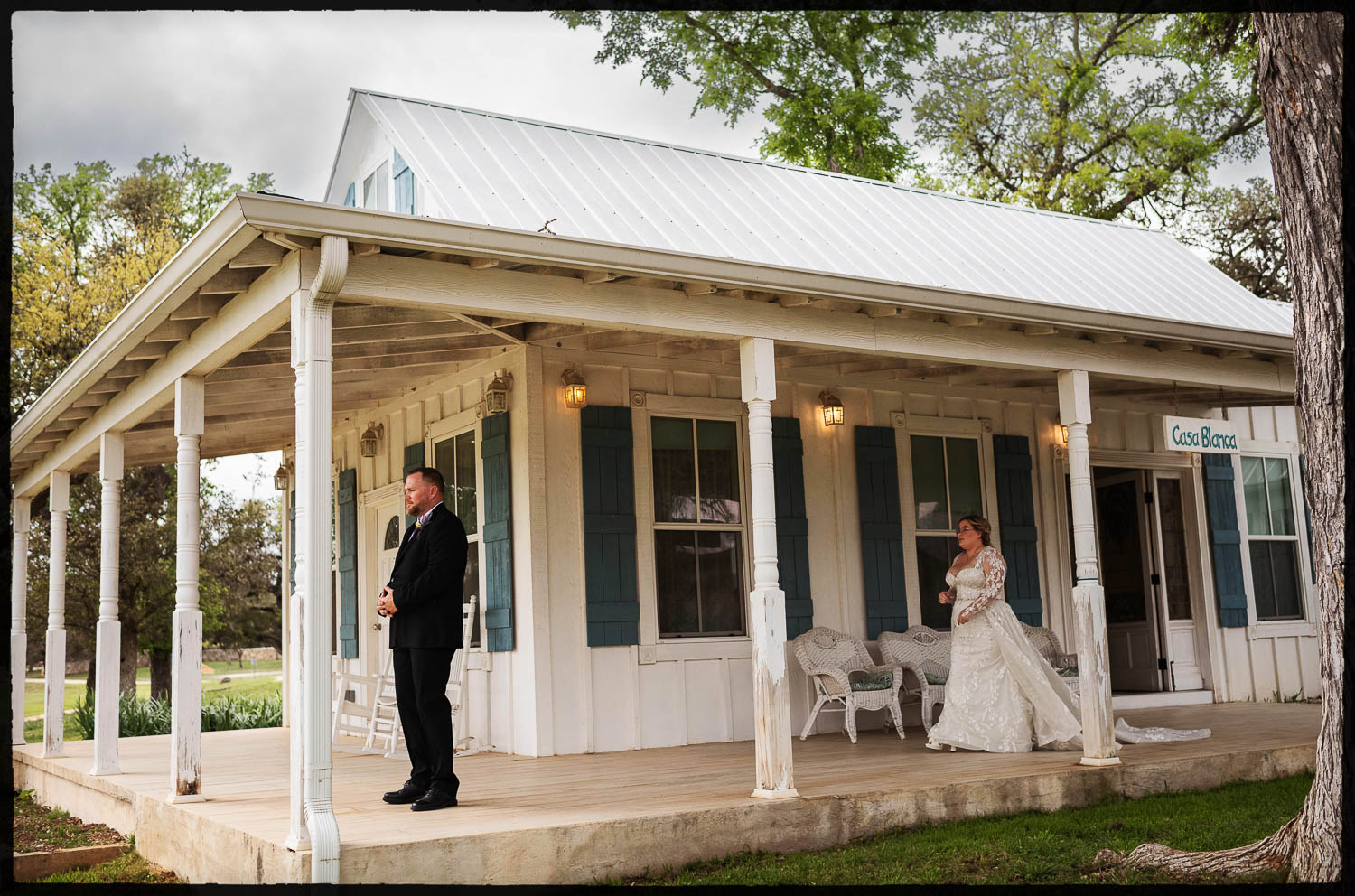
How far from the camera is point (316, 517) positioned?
16.0ft

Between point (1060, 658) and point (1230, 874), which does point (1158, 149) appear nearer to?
point (1060, 658)

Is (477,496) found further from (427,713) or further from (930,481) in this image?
(930,481)

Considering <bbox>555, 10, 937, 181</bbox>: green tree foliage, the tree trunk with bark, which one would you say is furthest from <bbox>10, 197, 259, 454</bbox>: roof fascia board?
<bbox>555, 10, 937, 181</bbox>: green tree foliage

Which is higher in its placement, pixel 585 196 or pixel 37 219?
pixel 37 219

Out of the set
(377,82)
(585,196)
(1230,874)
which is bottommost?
(1230,874)

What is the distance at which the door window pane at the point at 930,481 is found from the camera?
9.73 metres

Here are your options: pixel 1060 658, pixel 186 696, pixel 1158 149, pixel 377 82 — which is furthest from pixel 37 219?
pixel 377 82

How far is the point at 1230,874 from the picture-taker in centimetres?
496

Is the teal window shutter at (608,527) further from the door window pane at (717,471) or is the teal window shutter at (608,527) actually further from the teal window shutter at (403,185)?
the teal window shutter at (403,185)

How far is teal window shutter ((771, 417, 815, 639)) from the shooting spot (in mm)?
8812

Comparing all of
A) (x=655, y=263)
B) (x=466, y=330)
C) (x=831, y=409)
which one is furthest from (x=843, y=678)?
(x=655, y=263)

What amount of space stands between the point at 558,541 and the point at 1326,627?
184 inches

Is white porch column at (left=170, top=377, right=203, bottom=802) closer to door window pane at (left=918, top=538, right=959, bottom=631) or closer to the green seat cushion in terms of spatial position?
the green seat cushion

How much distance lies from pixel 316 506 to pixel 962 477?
6356 mm
